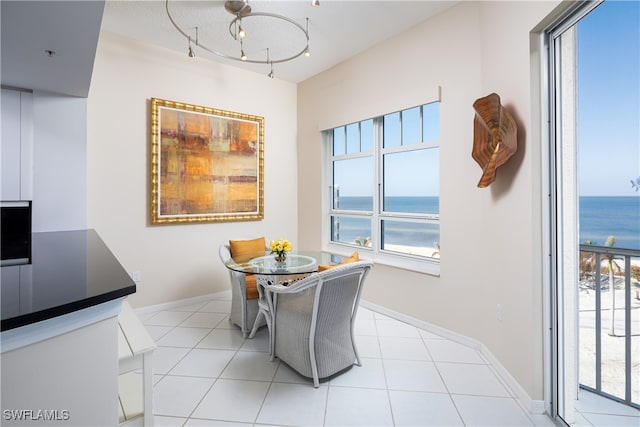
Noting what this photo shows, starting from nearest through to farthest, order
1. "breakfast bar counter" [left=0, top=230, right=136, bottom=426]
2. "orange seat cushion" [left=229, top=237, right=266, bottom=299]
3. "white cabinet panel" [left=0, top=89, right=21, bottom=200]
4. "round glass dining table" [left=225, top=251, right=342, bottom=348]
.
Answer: "breakfast bar counter" [left=0, top=230, right=136, bottom=426] → "white cabinet panel" [left=0, top=89, right=21, bottom=200] → "round glass dining table" [left=225, top=251, right=342, bottom=348] → "orange seat cushion" [left=229, top=237, right=266, bottom=299]

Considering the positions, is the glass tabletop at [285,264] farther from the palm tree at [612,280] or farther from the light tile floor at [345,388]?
the palm tree at [612,280]

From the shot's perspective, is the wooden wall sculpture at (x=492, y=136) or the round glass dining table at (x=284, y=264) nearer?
the wooden wall sculpture at (x=492, y=136)

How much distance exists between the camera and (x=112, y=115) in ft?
10.3

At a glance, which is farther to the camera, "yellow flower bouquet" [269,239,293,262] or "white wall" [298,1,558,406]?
"yellow flower bouquet" [269,239,293,262]

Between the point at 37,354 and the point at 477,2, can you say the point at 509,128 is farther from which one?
the point at 37,354

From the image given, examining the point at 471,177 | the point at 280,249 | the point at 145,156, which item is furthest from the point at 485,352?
the point at 145,156

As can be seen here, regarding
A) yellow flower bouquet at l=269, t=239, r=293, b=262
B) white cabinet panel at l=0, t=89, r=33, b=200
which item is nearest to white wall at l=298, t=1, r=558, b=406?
yellow flower bouquet at l=269, t=239, r=293, b=262

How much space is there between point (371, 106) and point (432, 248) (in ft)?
5.54

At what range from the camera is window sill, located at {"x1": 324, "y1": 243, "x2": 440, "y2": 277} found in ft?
9.91

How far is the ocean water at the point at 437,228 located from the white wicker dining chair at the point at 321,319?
1213 mm

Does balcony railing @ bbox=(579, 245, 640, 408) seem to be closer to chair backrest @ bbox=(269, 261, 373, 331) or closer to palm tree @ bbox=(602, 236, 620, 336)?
palm tree @ bbox=(602, 236, 620, 336)

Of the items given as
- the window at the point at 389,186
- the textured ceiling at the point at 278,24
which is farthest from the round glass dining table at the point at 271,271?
the textured ceiling at the point at 278,24

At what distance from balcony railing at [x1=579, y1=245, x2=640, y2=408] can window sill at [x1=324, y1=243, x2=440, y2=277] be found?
1277 mm

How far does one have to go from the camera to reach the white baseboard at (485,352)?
180 cm
